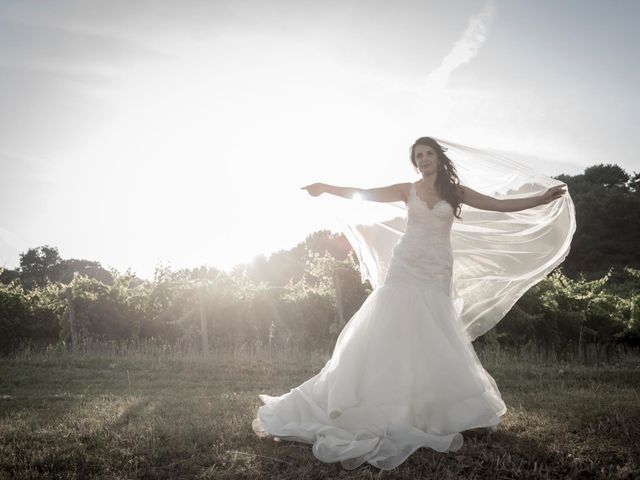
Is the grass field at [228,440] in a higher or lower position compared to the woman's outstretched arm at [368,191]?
lower

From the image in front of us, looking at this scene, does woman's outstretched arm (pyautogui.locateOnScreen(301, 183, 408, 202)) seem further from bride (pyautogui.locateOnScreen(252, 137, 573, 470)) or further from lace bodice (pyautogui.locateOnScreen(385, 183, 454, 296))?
lace bodice (pyautogui.locateOnScreen(385, 183, 454, 296))

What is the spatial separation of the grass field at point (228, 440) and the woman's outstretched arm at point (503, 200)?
2.28 m

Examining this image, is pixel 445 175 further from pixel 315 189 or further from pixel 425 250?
pixel 315 189

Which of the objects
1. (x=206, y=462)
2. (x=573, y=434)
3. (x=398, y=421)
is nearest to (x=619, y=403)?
(x=573, y=434)

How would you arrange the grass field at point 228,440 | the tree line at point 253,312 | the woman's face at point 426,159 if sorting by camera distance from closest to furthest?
the grass field at point 228,440
the woman's face at point 426,159
the tree line at point 253,312

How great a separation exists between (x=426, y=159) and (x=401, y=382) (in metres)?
2.44

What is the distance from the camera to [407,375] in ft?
14.5

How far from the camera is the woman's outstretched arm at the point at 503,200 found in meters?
5.47

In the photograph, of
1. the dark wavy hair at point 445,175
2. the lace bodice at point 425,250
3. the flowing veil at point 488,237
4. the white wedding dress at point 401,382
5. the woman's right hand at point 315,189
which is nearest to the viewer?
the white wedding dress at point 401,382

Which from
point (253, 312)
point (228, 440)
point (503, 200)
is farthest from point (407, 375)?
point (253, 312)

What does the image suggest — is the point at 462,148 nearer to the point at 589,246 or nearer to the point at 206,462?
the point at 206,462

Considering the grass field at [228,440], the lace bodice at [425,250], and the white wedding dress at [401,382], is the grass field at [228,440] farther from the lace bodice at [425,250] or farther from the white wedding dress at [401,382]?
the lace bodice at [425,250]

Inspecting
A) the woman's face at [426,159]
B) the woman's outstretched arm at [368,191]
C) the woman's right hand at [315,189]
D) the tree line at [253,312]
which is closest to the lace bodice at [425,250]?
the woman's outstretched arm at [368,191]

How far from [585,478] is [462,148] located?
3.72m
